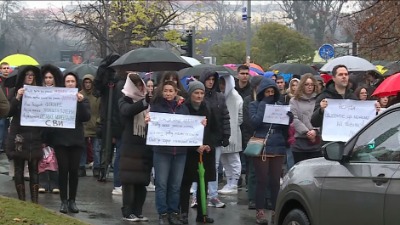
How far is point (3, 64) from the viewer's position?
58.8ft

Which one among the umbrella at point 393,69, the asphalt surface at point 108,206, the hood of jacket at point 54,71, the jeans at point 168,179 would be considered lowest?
the asphalt surface at point 108,206

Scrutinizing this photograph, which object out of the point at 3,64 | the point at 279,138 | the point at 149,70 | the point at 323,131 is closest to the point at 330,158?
the point at 323,131

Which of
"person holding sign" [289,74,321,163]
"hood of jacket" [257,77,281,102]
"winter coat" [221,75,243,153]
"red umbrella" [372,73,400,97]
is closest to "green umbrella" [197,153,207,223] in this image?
"hood of jacket" [257,77,281,102]

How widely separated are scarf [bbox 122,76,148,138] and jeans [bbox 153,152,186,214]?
0.37 meters

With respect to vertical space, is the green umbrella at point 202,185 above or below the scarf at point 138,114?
below

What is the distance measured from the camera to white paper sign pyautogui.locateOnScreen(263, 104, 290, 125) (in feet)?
33.9

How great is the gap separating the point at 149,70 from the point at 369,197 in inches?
274

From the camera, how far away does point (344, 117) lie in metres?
9.65

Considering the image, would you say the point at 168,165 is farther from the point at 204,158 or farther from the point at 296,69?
the point at 296,69

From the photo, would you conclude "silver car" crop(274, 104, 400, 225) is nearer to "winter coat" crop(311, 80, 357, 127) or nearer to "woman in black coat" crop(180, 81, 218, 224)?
"winter coat" crop(311, 80, 357, 127)

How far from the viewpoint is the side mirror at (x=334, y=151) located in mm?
7170

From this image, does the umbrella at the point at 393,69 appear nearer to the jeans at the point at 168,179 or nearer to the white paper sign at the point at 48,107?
the jeans at the point at 168,179

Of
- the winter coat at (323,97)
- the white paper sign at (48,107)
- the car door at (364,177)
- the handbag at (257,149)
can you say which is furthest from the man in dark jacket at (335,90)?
the white paper sign at (48,107)

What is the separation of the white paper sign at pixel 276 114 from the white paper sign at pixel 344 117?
75 cm
